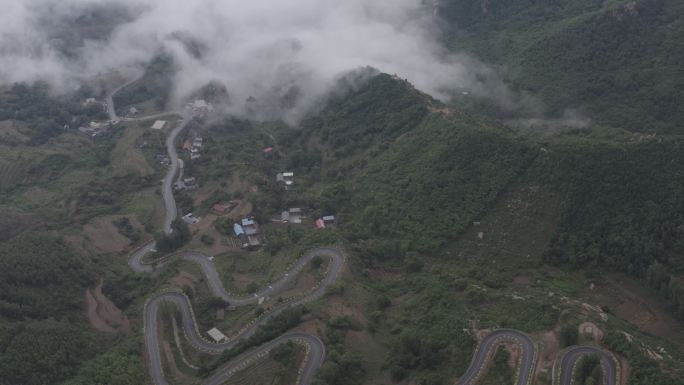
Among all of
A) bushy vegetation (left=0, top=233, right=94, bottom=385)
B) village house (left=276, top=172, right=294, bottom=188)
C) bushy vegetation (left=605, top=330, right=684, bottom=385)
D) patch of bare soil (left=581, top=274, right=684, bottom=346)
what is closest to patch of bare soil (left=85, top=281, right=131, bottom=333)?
bushy vegetation (left=0, top=233, right=94, bottom=385)

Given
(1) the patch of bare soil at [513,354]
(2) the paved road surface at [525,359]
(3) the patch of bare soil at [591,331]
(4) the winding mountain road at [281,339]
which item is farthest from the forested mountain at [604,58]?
(1) the patch of bare soil at [513,354]

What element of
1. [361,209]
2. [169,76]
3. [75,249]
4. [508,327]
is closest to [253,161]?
[361,209]

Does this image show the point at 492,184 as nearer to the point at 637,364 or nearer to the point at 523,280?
the point at 523,280

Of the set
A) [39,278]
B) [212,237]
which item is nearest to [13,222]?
[39,278]

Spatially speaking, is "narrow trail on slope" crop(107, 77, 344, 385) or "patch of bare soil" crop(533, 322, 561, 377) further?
"narrow trail on slope" crop(107, 77, 344, 385)

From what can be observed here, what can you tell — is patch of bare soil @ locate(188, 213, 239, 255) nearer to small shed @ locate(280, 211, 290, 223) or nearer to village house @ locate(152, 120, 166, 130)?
small shed @ locate(280, 211, 290, 223)

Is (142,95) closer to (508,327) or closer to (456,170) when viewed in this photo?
(456,170)

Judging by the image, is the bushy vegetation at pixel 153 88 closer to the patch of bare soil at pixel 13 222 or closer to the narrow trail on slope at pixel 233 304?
the patch of bare soil at pixel 13 222
